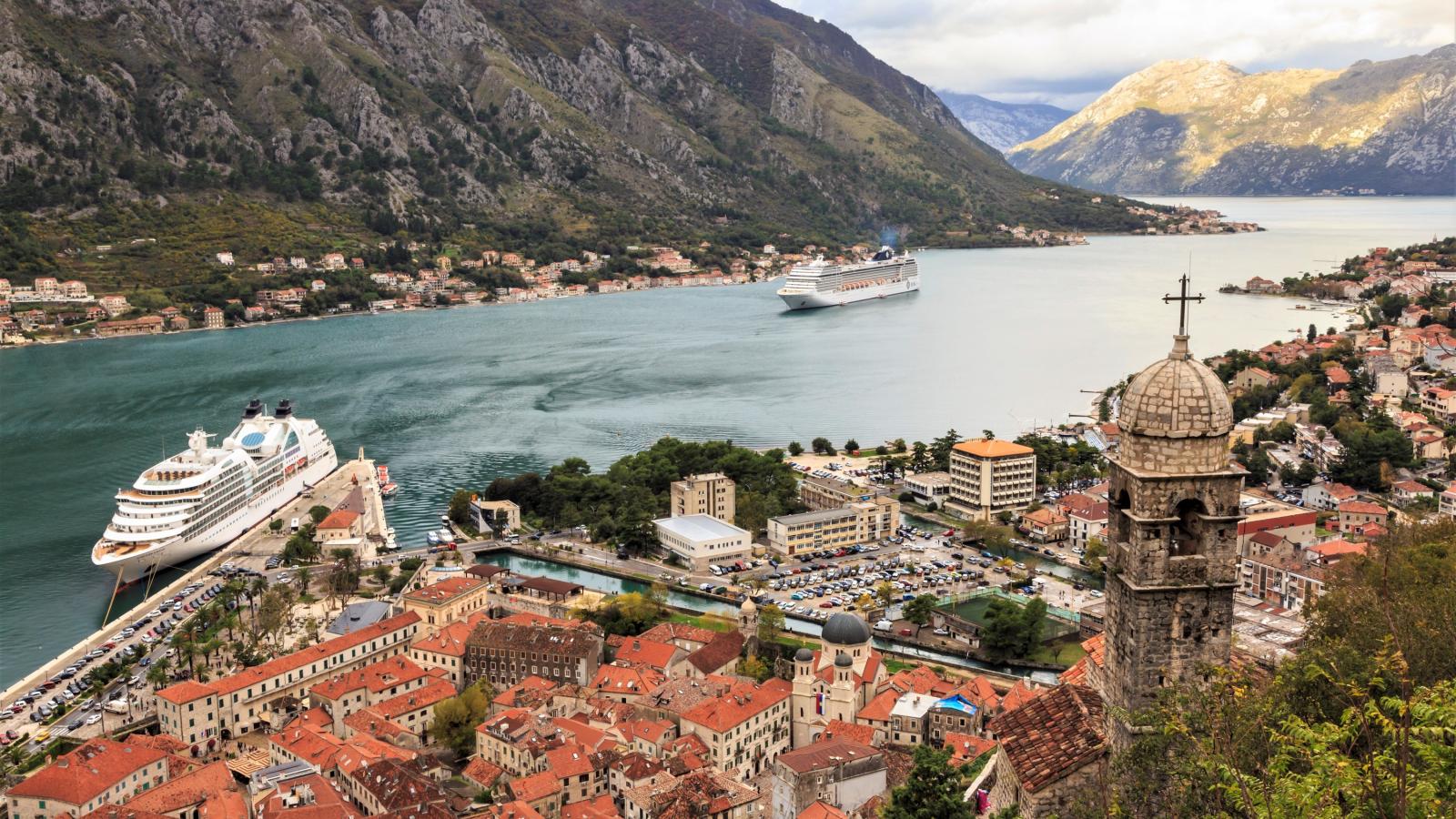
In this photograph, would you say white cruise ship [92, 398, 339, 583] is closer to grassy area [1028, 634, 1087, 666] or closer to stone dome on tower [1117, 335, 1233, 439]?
grassy area [1028, 634, 1087, 666]

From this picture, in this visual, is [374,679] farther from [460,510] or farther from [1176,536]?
[1176,536]

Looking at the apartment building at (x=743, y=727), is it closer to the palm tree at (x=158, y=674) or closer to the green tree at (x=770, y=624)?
the green tree at (x=770, y=624)

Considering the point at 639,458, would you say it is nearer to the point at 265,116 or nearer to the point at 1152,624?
the point at 1152,624

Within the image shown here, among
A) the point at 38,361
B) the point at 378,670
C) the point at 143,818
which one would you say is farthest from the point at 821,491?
the point at 38,361

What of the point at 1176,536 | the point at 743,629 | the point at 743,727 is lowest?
the point at 743,629

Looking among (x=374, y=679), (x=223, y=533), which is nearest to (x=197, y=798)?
(x=374, y=679)

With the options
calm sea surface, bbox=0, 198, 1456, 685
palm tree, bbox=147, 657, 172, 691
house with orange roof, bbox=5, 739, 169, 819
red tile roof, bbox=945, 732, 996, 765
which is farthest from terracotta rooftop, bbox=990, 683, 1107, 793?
calm sea surface, bbox=0, 198, 1456, 685
